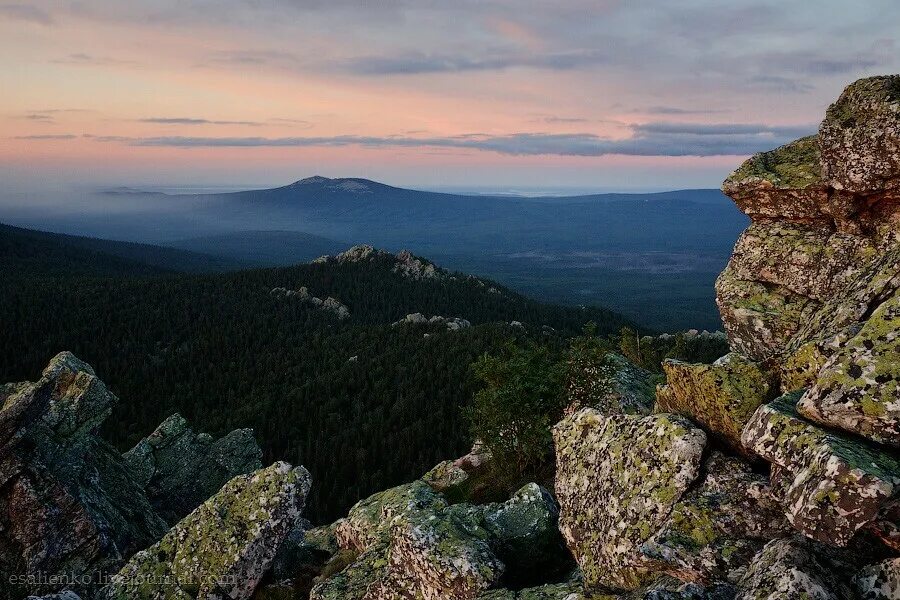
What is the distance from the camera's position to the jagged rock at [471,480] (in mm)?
28375

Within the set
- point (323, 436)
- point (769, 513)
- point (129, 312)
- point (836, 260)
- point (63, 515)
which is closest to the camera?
point (769, 513)

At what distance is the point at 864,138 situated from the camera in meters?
14.8

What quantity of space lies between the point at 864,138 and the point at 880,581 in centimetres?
1187

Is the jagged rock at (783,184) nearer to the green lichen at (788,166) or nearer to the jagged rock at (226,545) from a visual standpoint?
the green lichen at (788,166)

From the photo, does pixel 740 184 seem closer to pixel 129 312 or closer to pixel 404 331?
pixel 404 331

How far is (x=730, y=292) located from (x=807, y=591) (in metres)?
11.2

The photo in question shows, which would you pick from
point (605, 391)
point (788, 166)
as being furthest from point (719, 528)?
point (605, 391)

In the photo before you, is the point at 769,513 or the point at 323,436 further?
the point at 323,436

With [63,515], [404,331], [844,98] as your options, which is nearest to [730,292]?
[844,98]

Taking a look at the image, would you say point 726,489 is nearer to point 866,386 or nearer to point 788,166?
point 866,386

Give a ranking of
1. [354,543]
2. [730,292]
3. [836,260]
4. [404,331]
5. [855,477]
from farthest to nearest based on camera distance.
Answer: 1. [404,331]
2. [354,543]
3. [730,292]
4. [836,260]
5. [855,477]

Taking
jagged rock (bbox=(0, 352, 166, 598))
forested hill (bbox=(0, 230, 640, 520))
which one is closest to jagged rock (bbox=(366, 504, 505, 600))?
jagged rock (bbox=(0, 352, 166, 598))

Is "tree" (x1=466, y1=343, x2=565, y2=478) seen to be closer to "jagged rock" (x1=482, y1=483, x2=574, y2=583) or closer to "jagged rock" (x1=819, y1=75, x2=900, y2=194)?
"jagged rock" (x1=482, y1=483, x2=574, y2=583)

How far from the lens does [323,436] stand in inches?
3775
